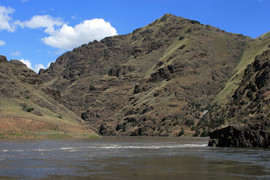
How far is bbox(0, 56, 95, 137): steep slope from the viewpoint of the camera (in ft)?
323

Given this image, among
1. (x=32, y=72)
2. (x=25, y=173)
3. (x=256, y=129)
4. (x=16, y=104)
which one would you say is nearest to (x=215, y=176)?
(x=25, y=173)

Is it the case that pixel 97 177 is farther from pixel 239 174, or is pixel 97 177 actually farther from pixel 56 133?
pixel 56 133

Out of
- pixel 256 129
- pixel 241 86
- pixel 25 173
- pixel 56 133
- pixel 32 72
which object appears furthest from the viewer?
pixel 241 86

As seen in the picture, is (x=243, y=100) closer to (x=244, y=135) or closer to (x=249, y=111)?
(x=249, y=111)

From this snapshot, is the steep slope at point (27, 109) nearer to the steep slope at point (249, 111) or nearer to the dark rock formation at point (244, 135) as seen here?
the steep slope at point (249, 111)

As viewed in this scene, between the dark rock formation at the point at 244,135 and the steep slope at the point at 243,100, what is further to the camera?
the steep slope at the point at 243,100

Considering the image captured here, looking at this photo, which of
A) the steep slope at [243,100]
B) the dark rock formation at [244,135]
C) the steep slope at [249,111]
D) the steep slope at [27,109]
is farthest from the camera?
the steep slope at [243,100]

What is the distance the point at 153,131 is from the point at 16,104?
92264 mm

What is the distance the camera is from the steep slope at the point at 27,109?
98562mm

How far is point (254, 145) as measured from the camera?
5781 centimetres

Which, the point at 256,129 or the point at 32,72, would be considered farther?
the point at 32,72

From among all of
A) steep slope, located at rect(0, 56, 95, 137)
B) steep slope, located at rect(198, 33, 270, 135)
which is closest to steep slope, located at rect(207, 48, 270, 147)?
steep slope, located at rect(198, 33, 270, 135)

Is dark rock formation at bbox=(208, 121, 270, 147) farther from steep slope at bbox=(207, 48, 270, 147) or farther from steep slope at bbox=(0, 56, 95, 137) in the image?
steep slope at bbox=(0, 56, 95, 137)

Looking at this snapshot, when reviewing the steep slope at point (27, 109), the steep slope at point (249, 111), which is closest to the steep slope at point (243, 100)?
the steep slope at point (249, 111)
